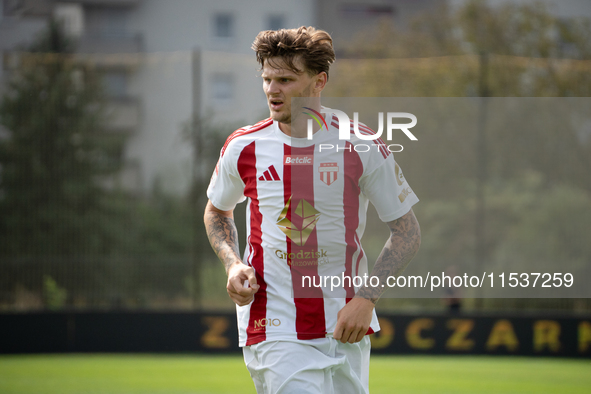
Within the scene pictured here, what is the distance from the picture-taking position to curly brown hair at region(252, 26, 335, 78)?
2389 mm

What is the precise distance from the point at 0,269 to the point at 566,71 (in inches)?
382

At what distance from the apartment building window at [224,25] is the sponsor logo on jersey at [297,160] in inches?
1175

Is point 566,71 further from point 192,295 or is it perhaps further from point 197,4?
point 197,4

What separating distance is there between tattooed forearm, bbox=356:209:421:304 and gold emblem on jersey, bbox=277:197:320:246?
0.91 ft

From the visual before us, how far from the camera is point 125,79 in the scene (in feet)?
35.1

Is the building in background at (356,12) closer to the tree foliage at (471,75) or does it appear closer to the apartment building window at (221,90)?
the tree foliage at (471,75)

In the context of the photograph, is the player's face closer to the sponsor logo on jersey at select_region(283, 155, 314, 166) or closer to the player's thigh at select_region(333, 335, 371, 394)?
the sponsor logo on jersey at select_region(283, 155, 314, 166)

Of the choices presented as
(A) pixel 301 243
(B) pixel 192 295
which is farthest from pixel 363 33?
(A) pixel 301 243

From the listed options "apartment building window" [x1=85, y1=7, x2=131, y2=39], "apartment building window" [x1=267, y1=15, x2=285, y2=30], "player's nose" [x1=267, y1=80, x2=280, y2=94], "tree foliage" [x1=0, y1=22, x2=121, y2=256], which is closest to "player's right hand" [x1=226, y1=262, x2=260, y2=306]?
"player's nose" [x1=267, y1=80, x2=280, y2=94]

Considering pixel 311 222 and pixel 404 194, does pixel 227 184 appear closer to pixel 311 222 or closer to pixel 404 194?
pixel 311 222

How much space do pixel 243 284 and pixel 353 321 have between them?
415 mm

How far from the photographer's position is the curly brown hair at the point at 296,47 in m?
2.39

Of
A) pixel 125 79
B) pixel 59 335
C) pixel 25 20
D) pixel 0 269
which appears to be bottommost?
pixel 59 335

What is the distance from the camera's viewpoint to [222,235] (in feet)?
8.86
